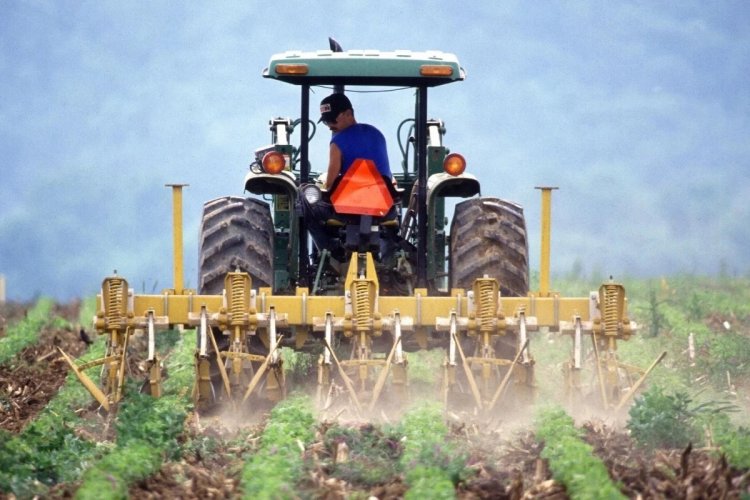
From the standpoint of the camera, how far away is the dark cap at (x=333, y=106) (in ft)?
39.2

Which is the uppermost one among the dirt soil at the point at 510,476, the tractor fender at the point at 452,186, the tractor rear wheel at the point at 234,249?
the tractor fender at the point at 452,186

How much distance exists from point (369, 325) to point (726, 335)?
647 centimetres

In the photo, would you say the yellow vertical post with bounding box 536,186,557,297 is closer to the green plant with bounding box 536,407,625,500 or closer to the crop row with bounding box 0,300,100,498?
the green plant with bounding box 536,407,625,500

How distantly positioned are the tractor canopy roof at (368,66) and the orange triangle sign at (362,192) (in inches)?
28.1

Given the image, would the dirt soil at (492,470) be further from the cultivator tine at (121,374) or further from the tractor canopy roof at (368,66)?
the tractor canopy roof at (368,66)

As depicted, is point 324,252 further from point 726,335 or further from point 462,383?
point 726,335

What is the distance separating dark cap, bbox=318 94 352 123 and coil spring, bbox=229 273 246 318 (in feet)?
5.15

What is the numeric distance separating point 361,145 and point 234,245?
3.97 feet

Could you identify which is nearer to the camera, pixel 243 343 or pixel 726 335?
pixel 243 343

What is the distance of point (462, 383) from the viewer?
11273 mm

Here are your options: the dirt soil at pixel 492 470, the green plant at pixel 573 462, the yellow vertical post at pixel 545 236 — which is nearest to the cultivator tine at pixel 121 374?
the dirt soil at pixel 492 470

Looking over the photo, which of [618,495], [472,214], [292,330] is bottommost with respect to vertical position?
[618,495]

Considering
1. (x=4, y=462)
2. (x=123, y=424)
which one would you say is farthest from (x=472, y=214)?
(x=4, y=462)

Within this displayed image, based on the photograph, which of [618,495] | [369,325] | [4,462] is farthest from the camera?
[369,325]
